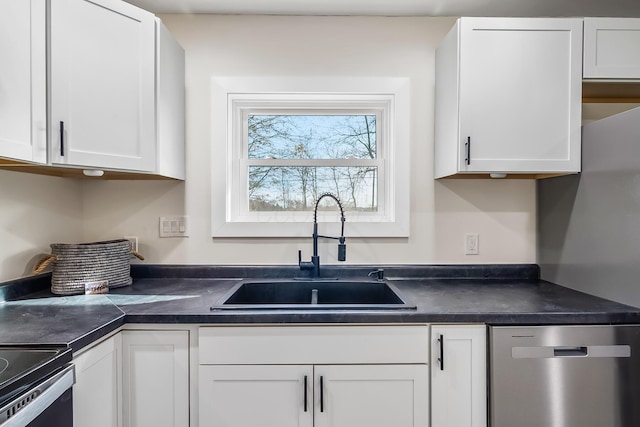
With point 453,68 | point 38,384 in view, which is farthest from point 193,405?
point 453,68

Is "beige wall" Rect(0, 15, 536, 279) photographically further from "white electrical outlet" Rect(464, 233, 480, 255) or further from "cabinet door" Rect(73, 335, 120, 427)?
"cabinet door" Rect(73, 335, 120, 427)

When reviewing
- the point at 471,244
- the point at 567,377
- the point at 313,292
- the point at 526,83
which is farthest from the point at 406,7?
the point at 567,377

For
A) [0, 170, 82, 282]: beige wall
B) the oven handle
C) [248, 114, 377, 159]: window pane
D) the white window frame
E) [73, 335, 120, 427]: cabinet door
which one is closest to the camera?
the oven handle

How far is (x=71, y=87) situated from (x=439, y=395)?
1.87 meters

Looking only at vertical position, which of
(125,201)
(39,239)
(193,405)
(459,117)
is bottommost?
(193,405)

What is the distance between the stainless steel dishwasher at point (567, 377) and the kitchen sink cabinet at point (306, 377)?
34 centimetres

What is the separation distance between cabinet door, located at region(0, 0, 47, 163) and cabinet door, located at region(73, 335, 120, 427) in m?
0.72

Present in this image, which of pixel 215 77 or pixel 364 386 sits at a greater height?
pixel 215 77

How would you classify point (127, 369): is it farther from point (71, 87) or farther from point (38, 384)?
point (71, 87)

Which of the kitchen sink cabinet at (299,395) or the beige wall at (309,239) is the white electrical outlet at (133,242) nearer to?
the beige wall at (309,239)

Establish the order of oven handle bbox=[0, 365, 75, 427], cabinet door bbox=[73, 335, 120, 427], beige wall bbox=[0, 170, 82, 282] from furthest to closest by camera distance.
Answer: beige wall bbox=[0, 170, 82, 282], cabinet door bbox=[73, 335, 120, 427], oven handle bbox=[0, 365, 75, 427]

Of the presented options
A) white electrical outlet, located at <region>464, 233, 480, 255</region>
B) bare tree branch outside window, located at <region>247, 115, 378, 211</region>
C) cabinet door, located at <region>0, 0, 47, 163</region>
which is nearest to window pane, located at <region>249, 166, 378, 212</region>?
bare tree branch outside window, located at <region>247, 115, 378, 211</region>

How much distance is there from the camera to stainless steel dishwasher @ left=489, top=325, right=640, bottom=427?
1226 millimetres

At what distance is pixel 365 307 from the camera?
1.29 m
